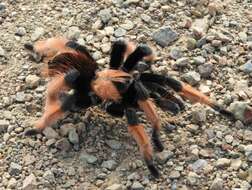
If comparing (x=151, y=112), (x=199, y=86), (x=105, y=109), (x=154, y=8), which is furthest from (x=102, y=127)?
(x=154, y=8)

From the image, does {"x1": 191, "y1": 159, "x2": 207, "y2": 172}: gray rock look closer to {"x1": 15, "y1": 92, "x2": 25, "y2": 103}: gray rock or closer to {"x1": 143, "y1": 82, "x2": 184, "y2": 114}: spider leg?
{"x1": 143, "y1": 82, "x2": 184, "y2": 114}: spider leg

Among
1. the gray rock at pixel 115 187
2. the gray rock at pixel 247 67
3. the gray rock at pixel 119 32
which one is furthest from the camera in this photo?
the gray rock at pixel 119 32

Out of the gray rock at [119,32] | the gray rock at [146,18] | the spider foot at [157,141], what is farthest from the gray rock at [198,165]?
the gray rock at [146,18]

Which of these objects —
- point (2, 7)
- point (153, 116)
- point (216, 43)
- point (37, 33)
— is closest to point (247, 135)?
point (153, 116)

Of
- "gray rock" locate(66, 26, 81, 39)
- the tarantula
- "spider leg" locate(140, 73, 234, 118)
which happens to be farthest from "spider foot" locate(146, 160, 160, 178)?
"gray rock" locate(66, 26, 81, 39)

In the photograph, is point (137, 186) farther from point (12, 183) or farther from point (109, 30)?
point (109, 30)

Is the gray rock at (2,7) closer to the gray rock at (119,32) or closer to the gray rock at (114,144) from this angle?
the gray rock at (119,32)
